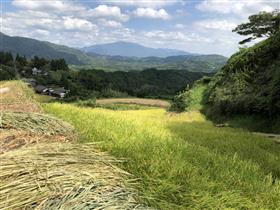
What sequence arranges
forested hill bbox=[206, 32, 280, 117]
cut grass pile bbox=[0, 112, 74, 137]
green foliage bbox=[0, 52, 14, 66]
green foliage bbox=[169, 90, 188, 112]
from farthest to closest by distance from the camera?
green foliage bbox=[0, 52, 14, 66] → green foliage bbox=[169, 90, 188, 112] → forested hill bbox=[206, 32, 280, 117] → cut grass pile bbox=[0, 112, 74, 137]

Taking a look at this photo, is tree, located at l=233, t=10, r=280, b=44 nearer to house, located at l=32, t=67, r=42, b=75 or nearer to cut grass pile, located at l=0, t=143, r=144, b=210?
cut grass pile, located at l=0, t=143, r=144, b=210

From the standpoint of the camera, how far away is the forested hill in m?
23.7

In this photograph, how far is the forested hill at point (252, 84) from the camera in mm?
23656

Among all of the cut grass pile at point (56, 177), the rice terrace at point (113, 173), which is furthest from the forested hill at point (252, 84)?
the cut grass pile at point (56, 177)

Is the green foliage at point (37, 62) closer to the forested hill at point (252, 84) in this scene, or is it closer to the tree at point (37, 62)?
the tree at point (37, 62)

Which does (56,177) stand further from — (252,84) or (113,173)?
(252,84)

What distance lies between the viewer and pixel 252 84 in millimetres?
28125

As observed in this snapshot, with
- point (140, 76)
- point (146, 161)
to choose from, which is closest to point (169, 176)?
point (146, 161)

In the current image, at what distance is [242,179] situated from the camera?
289 inches

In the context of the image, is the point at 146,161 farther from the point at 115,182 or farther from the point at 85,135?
the point at 85,135

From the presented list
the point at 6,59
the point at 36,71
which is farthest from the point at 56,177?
the point at 6,59

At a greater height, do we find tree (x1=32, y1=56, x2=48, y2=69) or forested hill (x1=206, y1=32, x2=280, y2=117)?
forested hill (x1=206, y1=32, x2=280, y2=117)

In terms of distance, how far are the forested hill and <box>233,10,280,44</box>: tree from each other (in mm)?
9599

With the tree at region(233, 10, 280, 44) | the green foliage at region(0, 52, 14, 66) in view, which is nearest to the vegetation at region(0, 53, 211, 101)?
the green foliage at region(0, 52, 14, 66)
